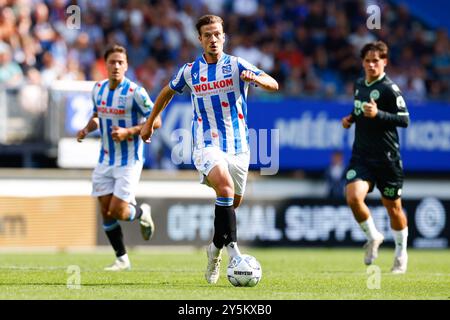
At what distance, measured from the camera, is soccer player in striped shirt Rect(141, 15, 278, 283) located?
9086mm

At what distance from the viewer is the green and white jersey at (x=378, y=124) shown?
11383 millimetres

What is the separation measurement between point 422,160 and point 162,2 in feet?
21.7

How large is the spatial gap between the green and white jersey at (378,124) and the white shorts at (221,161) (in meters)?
2.49

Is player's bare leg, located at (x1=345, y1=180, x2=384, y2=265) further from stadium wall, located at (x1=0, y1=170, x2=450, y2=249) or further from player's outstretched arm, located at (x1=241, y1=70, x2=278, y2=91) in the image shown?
stadium wall, located at (x1=0, y1=170, x2=450, y2=249)

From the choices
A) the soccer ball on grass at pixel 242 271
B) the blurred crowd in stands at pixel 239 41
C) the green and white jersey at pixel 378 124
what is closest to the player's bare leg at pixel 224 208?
the soccer ball on grass at pixel 242 271

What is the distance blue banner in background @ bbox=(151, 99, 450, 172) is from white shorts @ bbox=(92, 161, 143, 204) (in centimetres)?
846

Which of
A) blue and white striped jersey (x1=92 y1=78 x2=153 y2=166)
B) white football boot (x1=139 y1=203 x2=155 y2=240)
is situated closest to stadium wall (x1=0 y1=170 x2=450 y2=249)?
white football boot (x1=139 y1=203 x2=155 y2=240)

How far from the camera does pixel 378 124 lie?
37.7 feet

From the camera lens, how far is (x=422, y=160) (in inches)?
877
